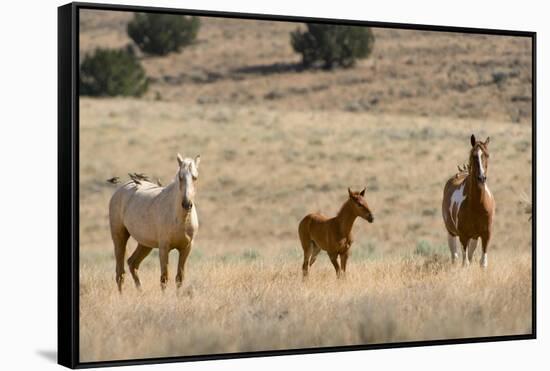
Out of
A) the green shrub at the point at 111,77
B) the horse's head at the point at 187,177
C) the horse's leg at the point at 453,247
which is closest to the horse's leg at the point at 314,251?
the horse's leg at the point at 453,247

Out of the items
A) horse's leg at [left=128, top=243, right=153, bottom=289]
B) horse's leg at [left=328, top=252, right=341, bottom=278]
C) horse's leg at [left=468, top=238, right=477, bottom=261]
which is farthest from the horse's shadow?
horse's leg at [left=128, top=243, right=153, bottom=289]

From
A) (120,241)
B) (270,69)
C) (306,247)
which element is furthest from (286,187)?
(120,241)

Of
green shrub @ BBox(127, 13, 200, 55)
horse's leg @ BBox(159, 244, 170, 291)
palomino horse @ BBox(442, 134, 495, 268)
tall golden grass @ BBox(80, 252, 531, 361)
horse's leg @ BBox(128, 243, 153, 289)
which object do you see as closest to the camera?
tall golden grass @ BBox(80, 252, 531, 361)

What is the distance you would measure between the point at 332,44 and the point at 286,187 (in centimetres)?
966

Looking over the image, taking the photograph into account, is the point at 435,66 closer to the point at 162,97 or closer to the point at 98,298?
the point at 162,97

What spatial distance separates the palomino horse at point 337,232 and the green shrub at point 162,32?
77.7 feet

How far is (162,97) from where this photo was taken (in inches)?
1387

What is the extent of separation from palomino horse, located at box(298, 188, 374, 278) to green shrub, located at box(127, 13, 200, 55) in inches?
933

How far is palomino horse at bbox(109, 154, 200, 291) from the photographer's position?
37.4 feet

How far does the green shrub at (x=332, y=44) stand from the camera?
3228 cm

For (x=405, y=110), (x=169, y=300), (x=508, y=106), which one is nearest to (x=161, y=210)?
(x=169, y=300)

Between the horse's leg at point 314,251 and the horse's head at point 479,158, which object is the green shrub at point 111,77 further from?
the horse's head at point 479,158

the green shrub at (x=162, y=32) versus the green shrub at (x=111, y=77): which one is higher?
the green shrub at (x=162, y=32)

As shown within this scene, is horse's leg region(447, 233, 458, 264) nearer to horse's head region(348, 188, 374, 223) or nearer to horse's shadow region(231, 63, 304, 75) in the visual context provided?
horse's head region(348, 188, 374, 223)
